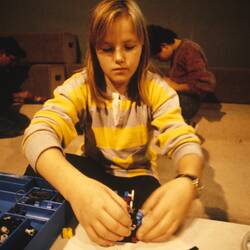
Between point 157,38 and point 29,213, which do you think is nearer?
point 29,213

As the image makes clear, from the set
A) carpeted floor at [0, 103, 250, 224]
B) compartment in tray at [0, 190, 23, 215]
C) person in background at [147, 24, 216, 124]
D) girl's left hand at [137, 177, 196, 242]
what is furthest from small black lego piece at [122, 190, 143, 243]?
person in background at [147, 24, 216, 124]

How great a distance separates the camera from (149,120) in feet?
2.81

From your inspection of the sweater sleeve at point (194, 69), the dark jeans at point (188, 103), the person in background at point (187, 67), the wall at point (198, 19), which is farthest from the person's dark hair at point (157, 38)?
the wall at point (198, 19)

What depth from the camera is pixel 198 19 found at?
2.76m

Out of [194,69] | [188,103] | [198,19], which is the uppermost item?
[198,19]

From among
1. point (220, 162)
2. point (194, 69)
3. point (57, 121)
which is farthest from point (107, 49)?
point (194, 69)

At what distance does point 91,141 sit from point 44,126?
10.3 inches

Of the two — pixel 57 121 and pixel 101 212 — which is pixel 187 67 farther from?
pixel 101 212

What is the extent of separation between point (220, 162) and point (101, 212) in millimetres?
1263

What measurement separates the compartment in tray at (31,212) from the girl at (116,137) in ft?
0.42

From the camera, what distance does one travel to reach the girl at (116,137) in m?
0.52

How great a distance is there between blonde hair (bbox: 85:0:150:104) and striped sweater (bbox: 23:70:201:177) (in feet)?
0.07

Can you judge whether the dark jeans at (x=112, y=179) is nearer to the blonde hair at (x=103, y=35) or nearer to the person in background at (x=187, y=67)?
the blonde hair at (x=103, y=35)

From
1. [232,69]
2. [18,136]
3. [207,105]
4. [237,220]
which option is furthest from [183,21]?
[237,220]
